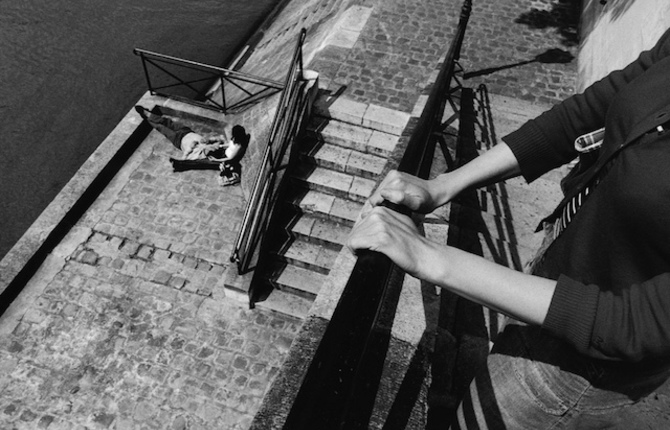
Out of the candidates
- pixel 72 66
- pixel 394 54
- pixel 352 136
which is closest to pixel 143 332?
pixel 352 136

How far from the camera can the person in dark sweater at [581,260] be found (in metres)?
1.51

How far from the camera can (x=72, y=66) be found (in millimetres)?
12281

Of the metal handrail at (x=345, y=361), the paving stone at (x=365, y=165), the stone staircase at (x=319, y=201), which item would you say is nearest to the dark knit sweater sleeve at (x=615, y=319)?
the metal handrail at (x=345, y=361)

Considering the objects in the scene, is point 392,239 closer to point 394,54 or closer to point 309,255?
point 309,255

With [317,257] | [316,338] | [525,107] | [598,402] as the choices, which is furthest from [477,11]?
[598,402]

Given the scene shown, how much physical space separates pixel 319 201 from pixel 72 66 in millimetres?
8827

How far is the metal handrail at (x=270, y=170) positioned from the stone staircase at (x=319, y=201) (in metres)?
0.33

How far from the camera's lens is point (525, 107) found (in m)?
9.17

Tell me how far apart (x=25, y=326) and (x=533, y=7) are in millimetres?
12786

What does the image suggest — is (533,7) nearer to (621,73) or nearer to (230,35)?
(230,35)

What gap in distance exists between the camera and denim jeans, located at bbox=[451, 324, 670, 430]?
6.31ft

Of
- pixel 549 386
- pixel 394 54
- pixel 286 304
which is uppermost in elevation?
pixel 549 386

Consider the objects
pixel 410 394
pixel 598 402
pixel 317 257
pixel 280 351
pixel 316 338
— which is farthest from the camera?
pixel 317 257

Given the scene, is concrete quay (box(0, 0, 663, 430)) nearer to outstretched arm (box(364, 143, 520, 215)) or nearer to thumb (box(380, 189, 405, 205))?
outstretched arm (box(364, 143, 520, 215))
